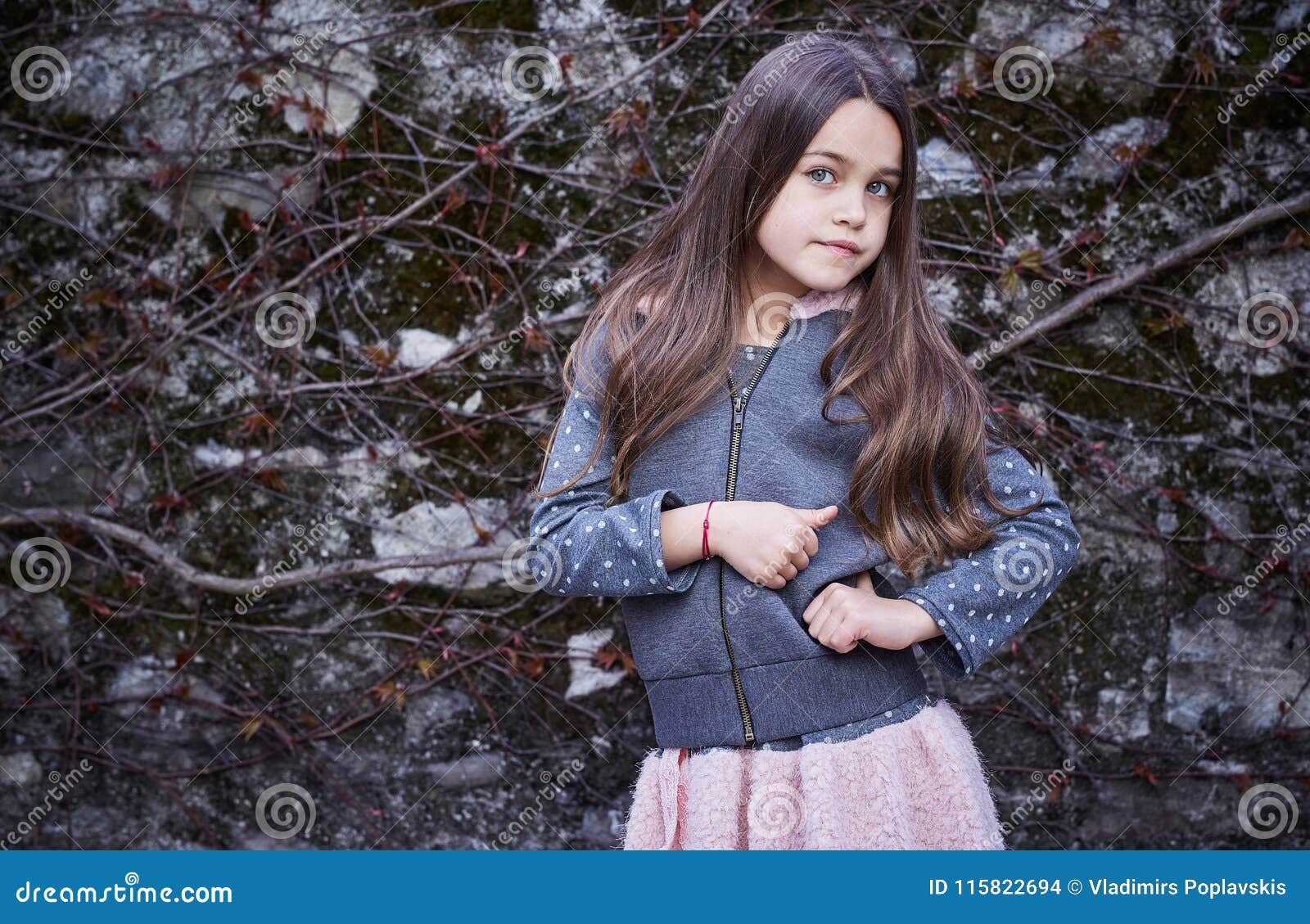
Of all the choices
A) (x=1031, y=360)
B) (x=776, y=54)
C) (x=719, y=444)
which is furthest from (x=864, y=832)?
(x=1031, y=360)

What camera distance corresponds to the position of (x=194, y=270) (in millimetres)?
2719

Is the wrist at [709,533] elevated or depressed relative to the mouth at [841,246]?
depressed

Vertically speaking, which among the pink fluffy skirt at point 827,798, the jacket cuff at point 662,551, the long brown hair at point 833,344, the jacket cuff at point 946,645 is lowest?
the pink fluffy skirt at point 827,798

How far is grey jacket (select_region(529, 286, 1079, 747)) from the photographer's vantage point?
1.54 meters

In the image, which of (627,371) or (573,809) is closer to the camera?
(627,371)

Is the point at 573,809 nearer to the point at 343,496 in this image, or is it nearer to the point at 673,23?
the point at 343,496

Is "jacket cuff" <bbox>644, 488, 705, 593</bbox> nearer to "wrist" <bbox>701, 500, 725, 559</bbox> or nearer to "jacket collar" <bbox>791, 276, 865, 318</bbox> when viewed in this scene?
"wrist" <bbox>701, 500, 725, 559</bbox>

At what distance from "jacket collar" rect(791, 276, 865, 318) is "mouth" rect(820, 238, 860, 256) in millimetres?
125

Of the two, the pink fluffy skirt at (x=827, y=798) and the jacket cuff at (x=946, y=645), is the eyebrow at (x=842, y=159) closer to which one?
the jacket cuff at (x=946, y=645)

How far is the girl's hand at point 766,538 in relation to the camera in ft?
4.89

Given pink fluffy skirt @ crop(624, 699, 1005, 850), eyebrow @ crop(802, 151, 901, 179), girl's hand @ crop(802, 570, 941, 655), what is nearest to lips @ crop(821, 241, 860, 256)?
eyebrow @ crop(802, 151, 901, 179)

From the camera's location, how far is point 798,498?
5.22 feet

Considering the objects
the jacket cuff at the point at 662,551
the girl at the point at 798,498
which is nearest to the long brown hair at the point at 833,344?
the girl at the point at 798,498

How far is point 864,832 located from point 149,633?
199cm
